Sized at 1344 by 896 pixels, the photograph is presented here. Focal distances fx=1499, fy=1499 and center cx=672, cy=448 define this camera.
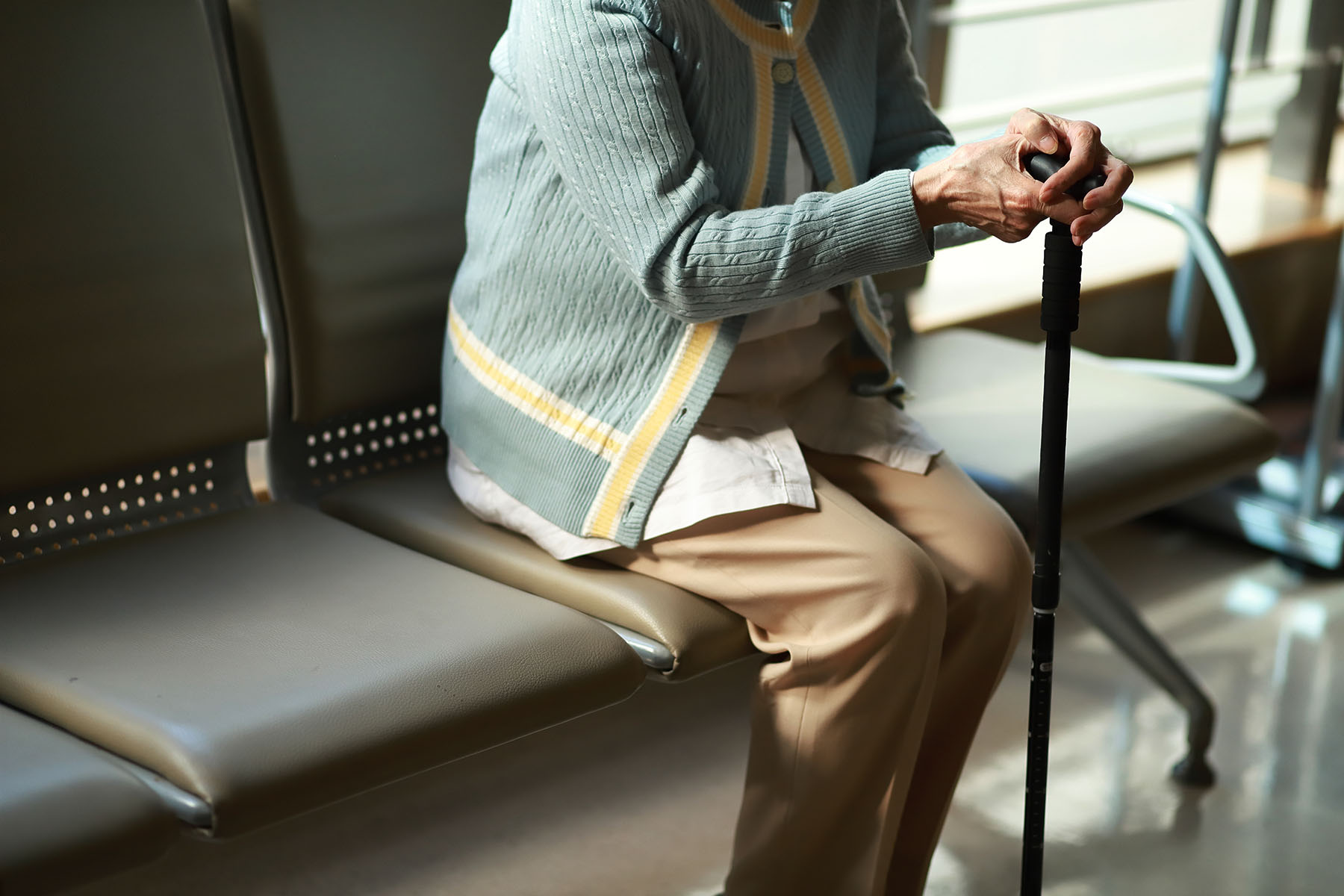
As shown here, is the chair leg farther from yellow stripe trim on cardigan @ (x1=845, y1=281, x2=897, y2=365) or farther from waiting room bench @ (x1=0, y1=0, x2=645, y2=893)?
waiting room bench @ (x1=0, y1=0, x2=645, y2=893)

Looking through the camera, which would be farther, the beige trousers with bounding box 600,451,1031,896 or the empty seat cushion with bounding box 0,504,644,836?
the beige trousers with bounding box 600,451,1031,896

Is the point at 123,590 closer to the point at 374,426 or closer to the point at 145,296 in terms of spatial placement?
the point at 145,296

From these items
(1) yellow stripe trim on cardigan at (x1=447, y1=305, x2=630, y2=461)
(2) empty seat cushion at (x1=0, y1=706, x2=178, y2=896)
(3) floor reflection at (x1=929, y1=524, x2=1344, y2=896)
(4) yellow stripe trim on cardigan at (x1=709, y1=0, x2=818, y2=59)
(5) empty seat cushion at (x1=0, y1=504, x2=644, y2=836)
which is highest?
(4) yellow stripe trim on cardigan at (x1=709, y1=0, x2=818, y2=59)

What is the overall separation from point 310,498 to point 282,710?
0.63 m

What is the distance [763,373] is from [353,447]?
582 millimetres

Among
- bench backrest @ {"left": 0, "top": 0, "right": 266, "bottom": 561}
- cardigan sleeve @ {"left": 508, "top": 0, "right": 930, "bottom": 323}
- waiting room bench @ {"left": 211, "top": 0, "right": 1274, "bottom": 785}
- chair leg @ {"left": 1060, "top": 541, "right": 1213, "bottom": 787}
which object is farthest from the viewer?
chair leg @ {"left": 1060, "top": 541, "right": 1213, "bottom": 787}

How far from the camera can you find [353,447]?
6.21ft

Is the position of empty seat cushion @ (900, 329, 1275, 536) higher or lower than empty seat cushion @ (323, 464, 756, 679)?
lower

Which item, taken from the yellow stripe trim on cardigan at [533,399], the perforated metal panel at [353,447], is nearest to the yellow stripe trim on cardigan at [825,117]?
the yellow stripe trim on cardigan at [533,399]

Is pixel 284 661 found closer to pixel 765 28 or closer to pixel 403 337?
pixel 403 337

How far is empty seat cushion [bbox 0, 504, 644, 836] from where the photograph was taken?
121 centimetres

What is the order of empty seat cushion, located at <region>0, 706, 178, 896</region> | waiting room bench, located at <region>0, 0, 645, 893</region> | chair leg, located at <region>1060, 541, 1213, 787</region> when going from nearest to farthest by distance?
empty seat cushion, located at <region>0, 706, 178, 896</region> → waiting room bench, located at <region>0, 0, 645, 893</region> → chair leg, located at <region>1060, 541, 1213, 787</region>

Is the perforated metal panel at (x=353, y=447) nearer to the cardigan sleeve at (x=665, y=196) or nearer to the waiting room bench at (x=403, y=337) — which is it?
the waiting room bench at (x=403, y=337)

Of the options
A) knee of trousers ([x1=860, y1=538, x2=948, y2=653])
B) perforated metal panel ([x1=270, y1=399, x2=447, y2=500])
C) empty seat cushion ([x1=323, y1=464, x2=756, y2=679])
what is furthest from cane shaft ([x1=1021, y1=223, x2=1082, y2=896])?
perforated metal panel ([x1=270, y1=399, x2=447, y2=500])
